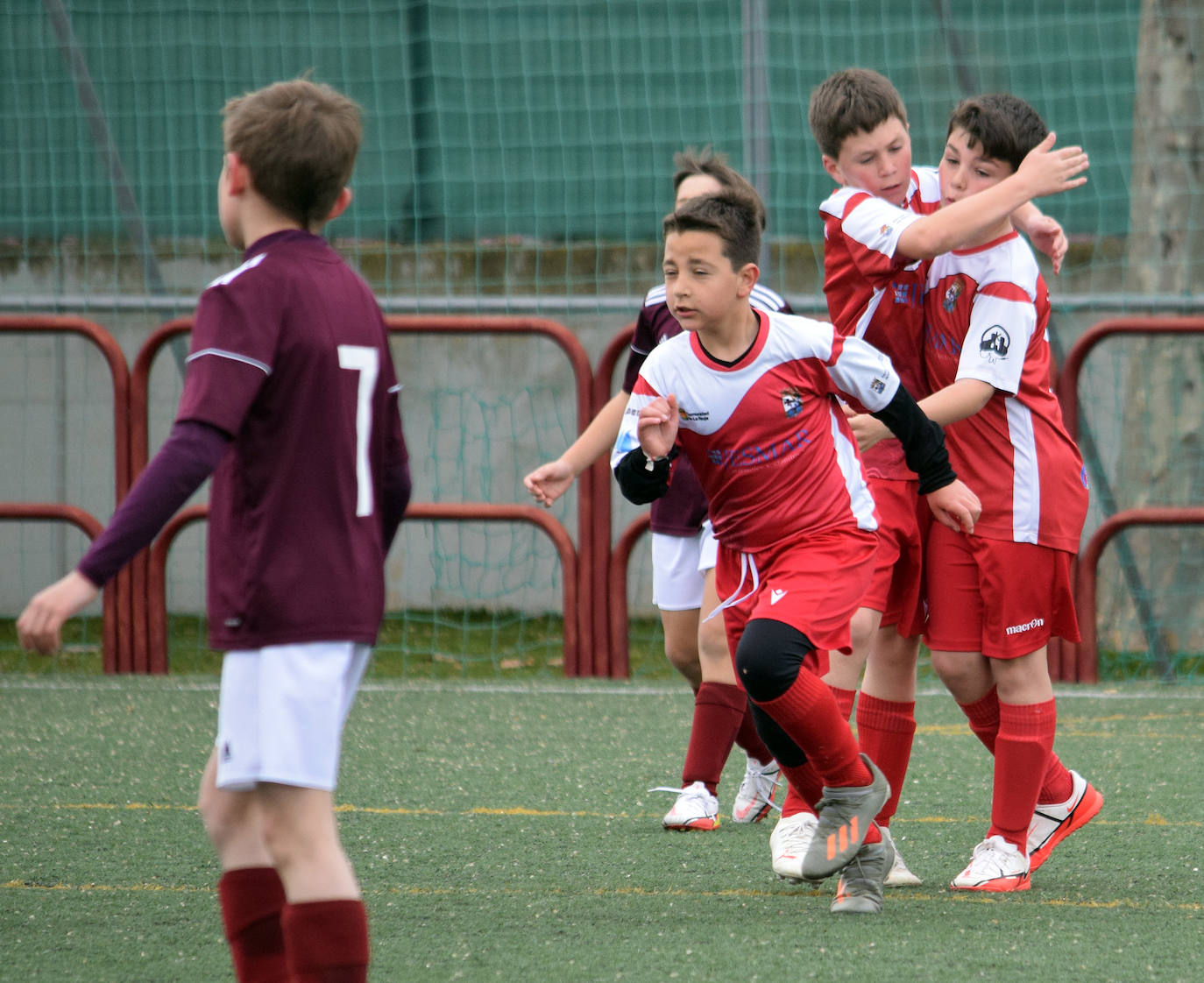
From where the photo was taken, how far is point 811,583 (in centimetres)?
322

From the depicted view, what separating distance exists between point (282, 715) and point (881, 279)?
5.48 ft

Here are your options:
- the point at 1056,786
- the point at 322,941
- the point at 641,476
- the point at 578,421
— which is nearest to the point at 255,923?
the point at 322,941

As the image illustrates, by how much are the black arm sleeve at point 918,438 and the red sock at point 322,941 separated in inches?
57.6

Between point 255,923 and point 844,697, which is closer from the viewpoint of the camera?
point 255,923

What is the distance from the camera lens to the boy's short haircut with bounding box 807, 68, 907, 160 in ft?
11.3

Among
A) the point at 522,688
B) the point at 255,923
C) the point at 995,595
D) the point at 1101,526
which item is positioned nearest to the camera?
the point at 255,923

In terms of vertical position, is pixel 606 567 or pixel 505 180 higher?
pixel 505 180

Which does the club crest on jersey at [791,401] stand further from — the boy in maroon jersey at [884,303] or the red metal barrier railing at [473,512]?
the red metal barrier railing at [473,512]

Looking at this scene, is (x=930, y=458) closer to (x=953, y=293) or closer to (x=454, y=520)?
(x=953, y=293)

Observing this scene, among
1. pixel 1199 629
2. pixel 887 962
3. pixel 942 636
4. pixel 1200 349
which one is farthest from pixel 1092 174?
pixel 887 962

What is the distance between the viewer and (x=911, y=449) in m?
3.28

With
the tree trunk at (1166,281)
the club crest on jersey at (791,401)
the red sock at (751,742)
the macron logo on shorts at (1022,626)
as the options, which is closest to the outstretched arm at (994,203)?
the club crest on jersey at (791,401)

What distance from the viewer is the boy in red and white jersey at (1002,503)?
346cm

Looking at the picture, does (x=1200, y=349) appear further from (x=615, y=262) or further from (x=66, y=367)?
(x=66, y=367)
